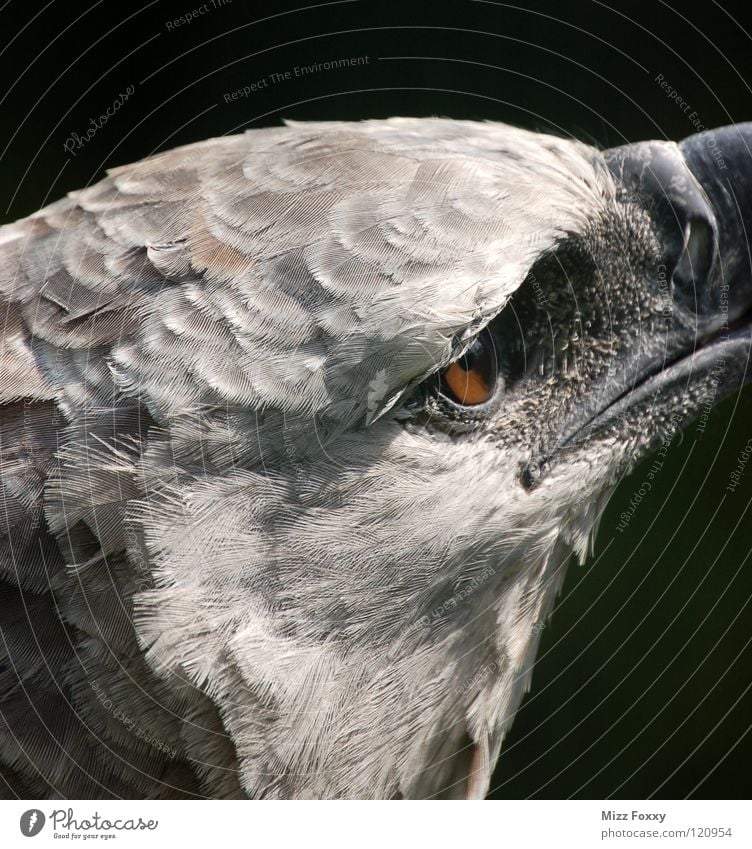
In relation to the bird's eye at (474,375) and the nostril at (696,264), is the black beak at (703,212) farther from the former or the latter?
the bird's eye at (474,375)

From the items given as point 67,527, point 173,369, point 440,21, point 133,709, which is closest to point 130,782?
point 133,709

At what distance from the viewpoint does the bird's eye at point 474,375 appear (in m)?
0.93

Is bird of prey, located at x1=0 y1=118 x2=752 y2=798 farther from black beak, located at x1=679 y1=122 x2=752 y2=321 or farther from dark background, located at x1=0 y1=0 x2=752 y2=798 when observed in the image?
dark background, located at x1=0 y1=0 x2=752 y2=798

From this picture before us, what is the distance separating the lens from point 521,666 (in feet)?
3.85

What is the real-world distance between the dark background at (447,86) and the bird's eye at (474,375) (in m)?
0.38

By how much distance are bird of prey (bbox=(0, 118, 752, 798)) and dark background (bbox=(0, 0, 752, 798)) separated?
0.29 metres

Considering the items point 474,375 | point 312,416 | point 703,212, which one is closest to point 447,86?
point 703,212

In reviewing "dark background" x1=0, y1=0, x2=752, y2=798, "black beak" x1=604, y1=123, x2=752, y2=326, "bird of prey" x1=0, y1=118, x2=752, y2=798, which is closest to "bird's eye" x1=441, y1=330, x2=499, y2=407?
Answer: "bird of prey" x1=0, y1=118, x2=752, y2=798

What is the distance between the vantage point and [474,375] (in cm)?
95

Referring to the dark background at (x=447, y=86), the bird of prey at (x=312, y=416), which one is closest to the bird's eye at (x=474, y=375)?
the bird of prey at (x=312, y=416)

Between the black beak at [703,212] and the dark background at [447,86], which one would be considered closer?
the black beak at [703,212]

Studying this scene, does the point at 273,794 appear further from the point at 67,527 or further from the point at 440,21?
the point at 440,21

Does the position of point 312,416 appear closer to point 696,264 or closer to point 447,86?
point 696,264
